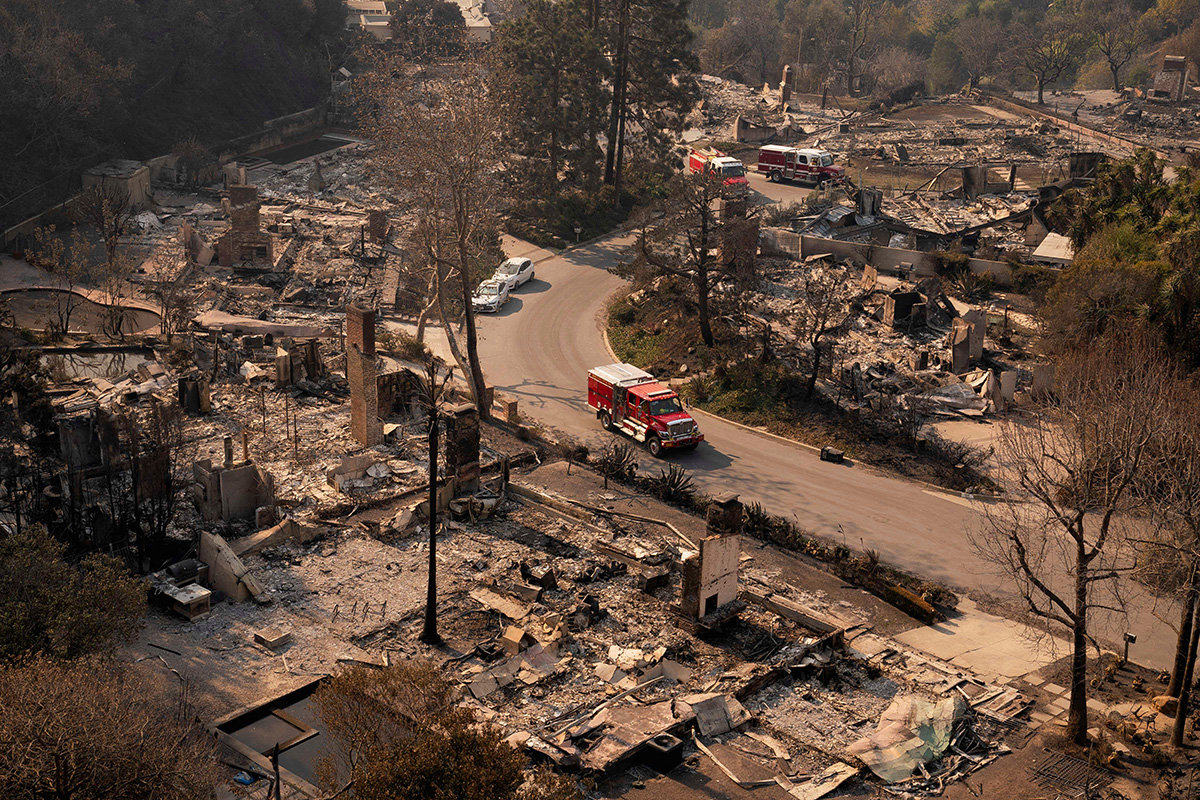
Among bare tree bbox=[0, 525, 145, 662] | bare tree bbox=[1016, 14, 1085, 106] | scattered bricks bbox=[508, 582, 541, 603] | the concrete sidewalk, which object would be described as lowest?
the concrete sidewalk

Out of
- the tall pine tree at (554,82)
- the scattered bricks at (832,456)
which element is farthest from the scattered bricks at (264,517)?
the tall pine tree at (554,82)

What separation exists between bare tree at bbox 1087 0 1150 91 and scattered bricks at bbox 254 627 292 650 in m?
79.6

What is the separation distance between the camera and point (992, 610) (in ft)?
74.5

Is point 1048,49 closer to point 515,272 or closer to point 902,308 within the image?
point 902,308

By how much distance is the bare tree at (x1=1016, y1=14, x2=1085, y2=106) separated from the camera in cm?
8044

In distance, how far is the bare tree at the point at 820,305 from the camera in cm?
3212

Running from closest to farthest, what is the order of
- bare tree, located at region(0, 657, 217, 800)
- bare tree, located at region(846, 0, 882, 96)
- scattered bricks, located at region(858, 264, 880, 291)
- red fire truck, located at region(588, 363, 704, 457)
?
bare tree, located at region(0, 657, 217, 800) → red fire truck, located at region(588, 363, 704, 457) → scattered bricks, located at region(858, 264, 880, 291) → bare tree, located at region(846, 0, 882, 96)

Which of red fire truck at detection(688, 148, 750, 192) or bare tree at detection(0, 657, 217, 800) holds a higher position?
red fire truck at detection(688, 148, 750, 192)

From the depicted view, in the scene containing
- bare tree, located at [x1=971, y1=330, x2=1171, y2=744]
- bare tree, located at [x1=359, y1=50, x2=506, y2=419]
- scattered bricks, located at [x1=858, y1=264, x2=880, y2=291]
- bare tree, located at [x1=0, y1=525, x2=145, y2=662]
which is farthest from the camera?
scattered bricks, located at [x1=858, y1=264, x2=880, y2=291]

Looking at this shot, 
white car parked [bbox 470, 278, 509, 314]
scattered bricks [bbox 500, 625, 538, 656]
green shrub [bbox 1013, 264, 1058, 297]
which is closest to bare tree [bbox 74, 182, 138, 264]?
white car parked [bbox 470, 278, 509, 314]

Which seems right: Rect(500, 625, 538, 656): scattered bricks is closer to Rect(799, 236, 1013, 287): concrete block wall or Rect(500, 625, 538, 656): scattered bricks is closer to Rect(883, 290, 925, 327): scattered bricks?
Rect(883, 290, 925, 327): scattered bricks

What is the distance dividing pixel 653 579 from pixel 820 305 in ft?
42.7

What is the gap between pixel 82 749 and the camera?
519 inches

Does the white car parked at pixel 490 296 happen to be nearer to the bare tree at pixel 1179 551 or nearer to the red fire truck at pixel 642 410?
the red fire truck at pixel 642 410
